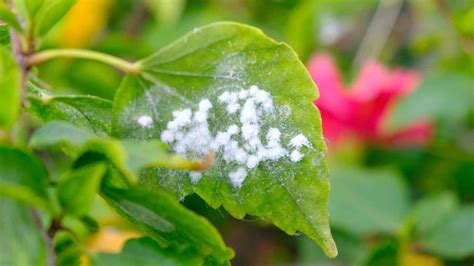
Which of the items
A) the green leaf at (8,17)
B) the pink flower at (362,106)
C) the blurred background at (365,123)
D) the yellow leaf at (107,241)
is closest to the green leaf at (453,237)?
the blurred background at (365,123)

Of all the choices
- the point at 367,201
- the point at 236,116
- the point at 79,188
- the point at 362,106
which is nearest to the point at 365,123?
the point at 362,106

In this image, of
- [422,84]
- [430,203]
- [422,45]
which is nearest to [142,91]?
[430,203]

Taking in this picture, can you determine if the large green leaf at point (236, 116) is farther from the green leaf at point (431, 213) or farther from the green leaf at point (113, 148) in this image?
the green leaf at point (431, 213)

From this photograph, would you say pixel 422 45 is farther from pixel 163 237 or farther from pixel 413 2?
pixel 163 237

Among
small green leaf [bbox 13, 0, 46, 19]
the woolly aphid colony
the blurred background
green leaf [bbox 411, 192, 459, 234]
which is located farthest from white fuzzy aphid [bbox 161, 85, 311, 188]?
green leaf [bbox 411, 192, 459, 234]

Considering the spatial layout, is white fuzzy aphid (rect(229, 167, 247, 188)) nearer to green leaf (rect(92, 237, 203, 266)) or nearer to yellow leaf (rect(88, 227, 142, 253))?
green leaf (rect(92, 237, 203, 266))
